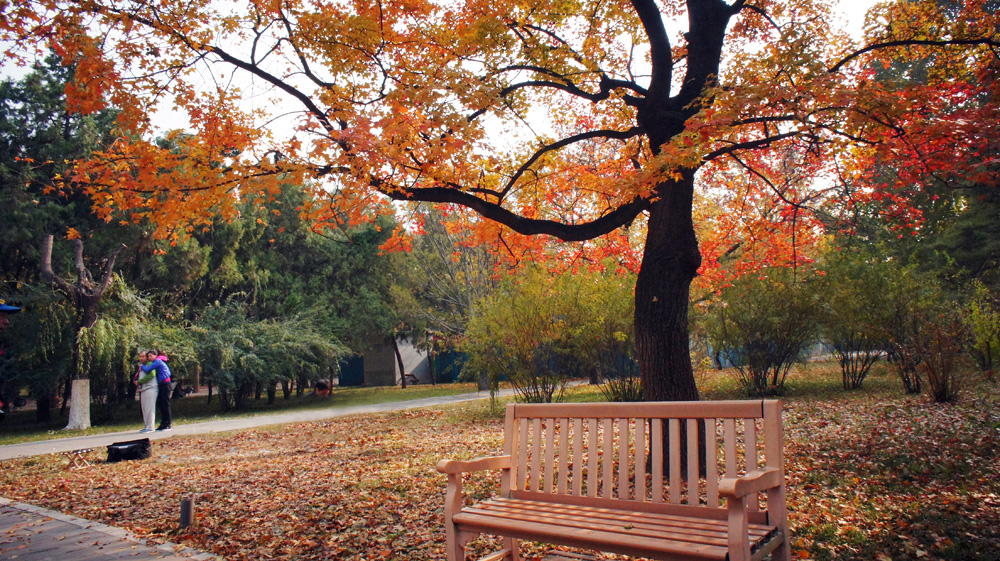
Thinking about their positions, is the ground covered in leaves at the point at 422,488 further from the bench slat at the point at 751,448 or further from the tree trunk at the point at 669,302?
the tree trunk at the point at 669,302

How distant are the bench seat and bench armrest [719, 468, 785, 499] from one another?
0.69 feet

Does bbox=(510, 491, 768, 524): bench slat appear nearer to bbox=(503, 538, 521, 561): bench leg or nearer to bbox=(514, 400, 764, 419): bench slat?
bbox=(503, 538, 521, 561): bench leg

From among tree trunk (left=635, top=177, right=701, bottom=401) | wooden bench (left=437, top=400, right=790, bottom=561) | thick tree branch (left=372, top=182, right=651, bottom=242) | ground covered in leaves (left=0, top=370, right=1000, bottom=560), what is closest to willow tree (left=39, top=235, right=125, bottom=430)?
ground covered in leaves (left=0, top=370, right=1000, bottom=560)

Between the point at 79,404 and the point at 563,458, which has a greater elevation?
the point at 563,458

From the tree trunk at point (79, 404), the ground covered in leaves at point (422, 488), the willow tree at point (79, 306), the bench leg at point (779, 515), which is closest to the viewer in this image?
the bench leg at point (779, 515)

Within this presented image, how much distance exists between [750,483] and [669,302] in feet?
10.6

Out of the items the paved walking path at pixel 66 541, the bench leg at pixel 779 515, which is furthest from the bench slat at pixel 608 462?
the paved walking path at pixel 66 541

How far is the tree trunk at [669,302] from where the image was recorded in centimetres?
561

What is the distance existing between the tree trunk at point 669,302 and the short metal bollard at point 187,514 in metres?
4.00

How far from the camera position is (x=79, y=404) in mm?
14641

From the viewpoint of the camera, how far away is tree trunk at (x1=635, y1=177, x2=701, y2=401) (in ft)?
18.4

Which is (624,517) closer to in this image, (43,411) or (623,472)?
(623,472)

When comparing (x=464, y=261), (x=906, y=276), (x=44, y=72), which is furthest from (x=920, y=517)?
(x=44, y=72)

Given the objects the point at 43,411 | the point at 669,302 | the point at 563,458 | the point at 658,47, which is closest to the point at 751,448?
the point at 563,458
